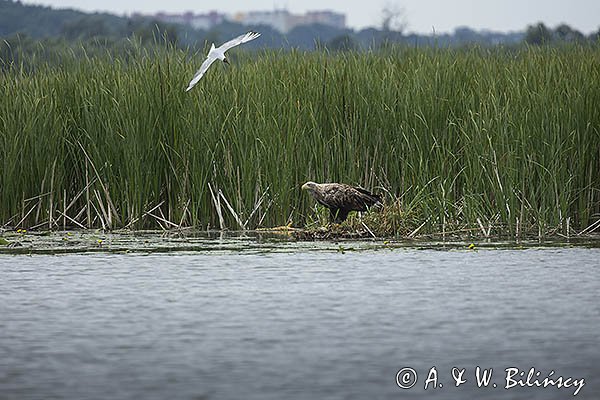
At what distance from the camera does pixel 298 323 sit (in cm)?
521

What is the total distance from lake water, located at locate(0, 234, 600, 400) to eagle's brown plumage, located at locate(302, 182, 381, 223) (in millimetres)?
639

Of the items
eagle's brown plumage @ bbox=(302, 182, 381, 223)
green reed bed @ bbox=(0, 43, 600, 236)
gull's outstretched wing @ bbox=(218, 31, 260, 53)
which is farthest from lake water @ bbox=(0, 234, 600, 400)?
gull's outstretched wing @ bbox=(218, 31, 260, 53)

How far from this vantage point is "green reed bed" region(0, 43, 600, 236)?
8.73m

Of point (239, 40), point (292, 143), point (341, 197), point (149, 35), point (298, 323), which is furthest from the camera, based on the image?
point (149, 35)

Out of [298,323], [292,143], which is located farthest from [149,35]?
[298,323]

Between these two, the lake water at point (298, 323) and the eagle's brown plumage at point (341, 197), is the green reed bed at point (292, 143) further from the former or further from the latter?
the lake water at point (298, 323)

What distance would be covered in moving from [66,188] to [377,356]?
5.53 m

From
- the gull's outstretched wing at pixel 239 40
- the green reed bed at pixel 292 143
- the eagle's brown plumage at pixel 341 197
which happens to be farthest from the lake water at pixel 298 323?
the gull's outstretched wing at pixel 239 40

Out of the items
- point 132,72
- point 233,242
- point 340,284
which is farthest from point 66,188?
point 340,284

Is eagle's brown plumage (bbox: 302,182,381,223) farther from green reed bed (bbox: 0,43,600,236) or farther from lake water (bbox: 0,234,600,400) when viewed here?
lake water (bbox: 0,234,600,400)

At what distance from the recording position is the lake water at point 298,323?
4.18 metres

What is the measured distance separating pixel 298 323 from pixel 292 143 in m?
3.93

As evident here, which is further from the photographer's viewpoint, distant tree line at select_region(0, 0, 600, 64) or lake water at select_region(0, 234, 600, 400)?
distant tree line at select_region(0, 0, 600, 64)

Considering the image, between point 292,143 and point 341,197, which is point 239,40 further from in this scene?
point 341,197
